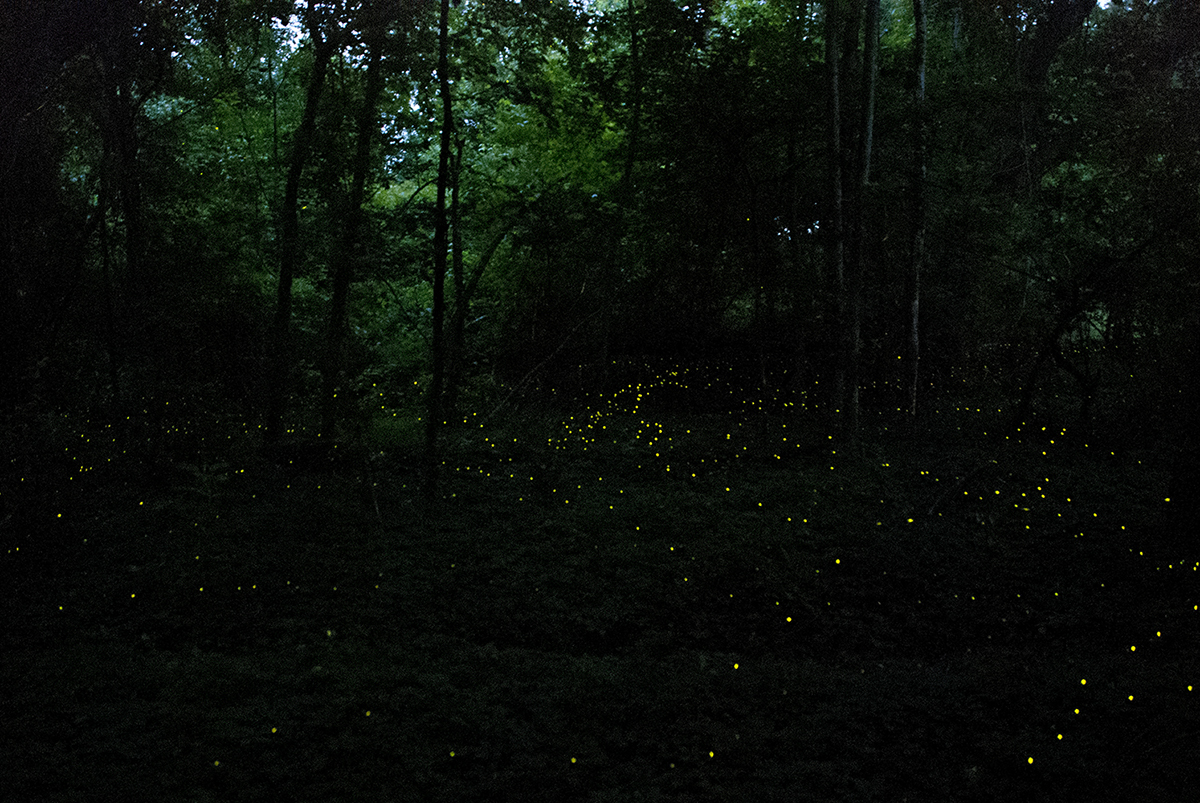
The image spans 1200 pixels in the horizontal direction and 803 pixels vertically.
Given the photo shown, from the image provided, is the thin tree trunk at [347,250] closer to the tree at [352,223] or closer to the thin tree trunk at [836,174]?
the tree at [352,223]

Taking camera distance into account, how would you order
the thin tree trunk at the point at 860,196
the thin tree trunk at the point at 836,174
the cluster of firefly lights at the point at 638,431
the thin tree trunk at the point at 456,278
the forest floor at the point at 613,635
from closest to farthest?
the forest floor at the point at 613,635 → the thin tree trunk at the point at 456,278 → the cluster of firefly lights at the point at 638,431 → the thin tree trunk at the point at 860,196 → the thin tree trunk at the point at 836,174

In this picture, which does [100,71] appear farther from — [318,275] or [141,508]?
[318,275]

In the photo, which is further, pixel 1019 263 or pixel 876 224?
pixel 876 224

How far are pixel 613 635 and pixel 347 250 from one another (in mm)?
6161

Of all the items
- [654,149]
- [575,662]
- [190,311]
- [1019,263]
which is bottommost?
[575,662]

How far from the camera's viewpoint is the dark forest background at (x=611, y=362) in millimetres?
5895

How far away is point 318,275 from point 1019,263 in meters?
14.9

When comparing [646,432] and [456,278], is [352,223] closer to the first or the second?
[456,278]

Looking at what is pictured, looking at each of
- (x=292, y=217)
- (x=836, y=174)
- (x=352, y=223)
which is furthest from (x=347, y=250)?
(x=836, y=174)

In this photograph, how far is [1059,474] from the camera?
1133 centimetres

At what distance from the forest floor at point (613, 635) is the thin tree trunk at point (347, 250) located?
1.29 meters

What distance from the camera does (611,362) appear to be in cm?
1772

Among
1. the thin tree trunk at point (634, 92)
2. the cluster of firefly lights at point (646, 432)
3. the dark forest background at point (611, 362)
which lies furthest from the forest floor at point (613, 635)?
the thin tree trunk at point (634, 92)

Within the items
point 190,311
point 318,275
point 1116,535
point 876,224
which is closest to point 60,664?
point 1116,535
